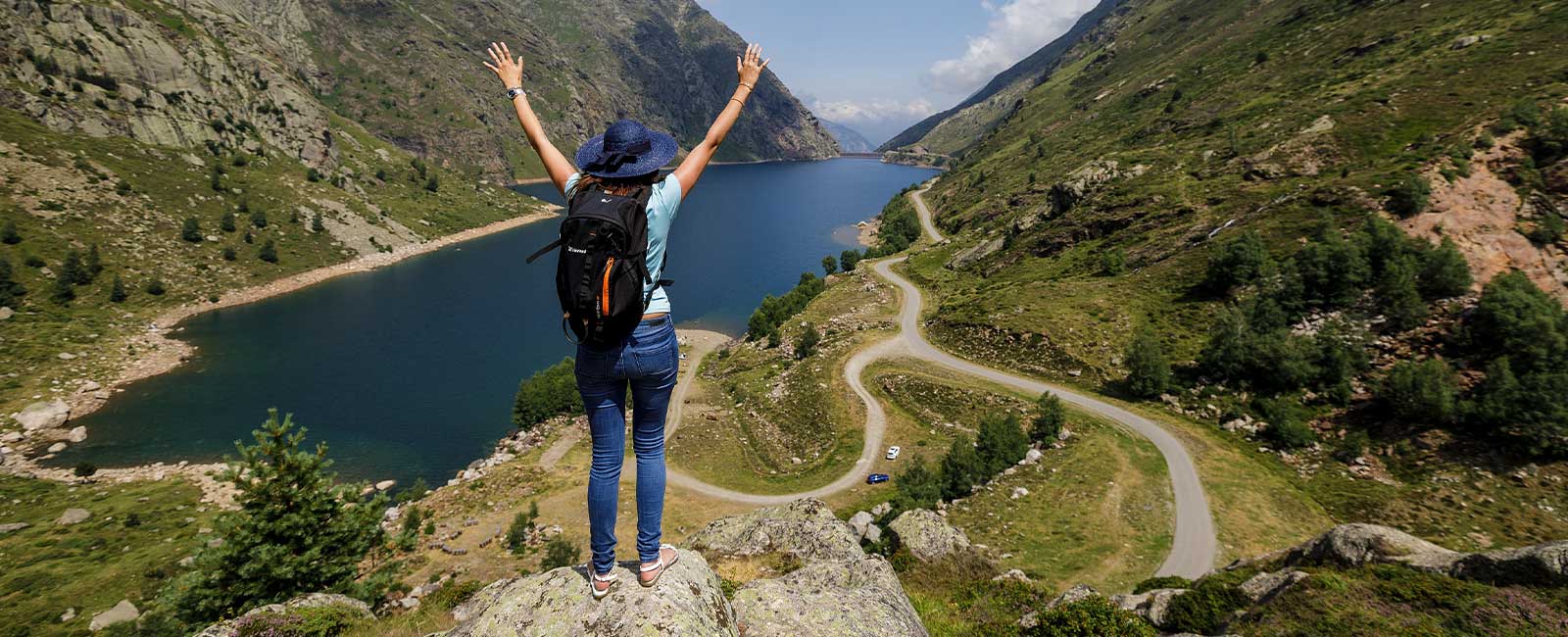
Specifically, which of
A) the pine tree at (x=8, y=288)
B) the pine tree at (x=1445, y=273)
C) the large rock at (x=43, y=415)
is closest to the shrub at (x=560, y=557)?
the large rock at (x=43, y=415)

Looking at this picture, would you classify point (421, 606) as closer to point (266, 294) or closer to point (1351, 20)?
point (266, 294)

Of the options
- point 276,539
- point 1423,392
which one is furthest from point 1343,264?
point 276,539

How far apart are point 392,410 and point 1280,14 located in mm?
195994

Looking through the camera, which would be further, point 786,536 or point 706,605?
point 786,536

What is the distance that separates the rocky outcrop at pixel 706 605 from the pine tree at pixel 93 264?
3774 inches

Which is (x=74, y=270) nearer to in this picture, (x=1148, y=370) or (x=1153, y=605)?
(x=1153, y=605)

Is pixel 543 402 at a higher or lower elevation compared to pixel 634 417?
lower

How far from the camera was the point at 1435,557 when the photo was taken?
413 inches

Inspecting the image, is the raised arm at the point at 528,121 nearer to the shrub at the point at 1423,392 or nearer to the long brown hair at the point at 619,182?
the long brown hair at the point at 619,182

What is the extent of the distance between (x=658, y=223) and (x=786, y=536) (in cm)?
895

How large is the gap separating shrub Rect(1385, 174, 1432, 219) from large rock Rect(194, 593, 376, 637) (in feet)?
207

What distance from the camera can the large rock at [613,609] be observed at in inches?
214

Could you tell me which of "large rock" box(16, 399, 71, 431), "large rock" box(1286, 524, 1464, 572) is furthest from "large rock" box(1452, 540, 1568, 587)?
"large rock" box(16, 399, 71, 431)

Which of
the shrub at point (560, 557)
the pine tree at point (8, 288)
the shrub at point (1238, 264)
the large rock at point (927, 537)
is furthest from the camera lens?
the pine tree at point (8, 288)
